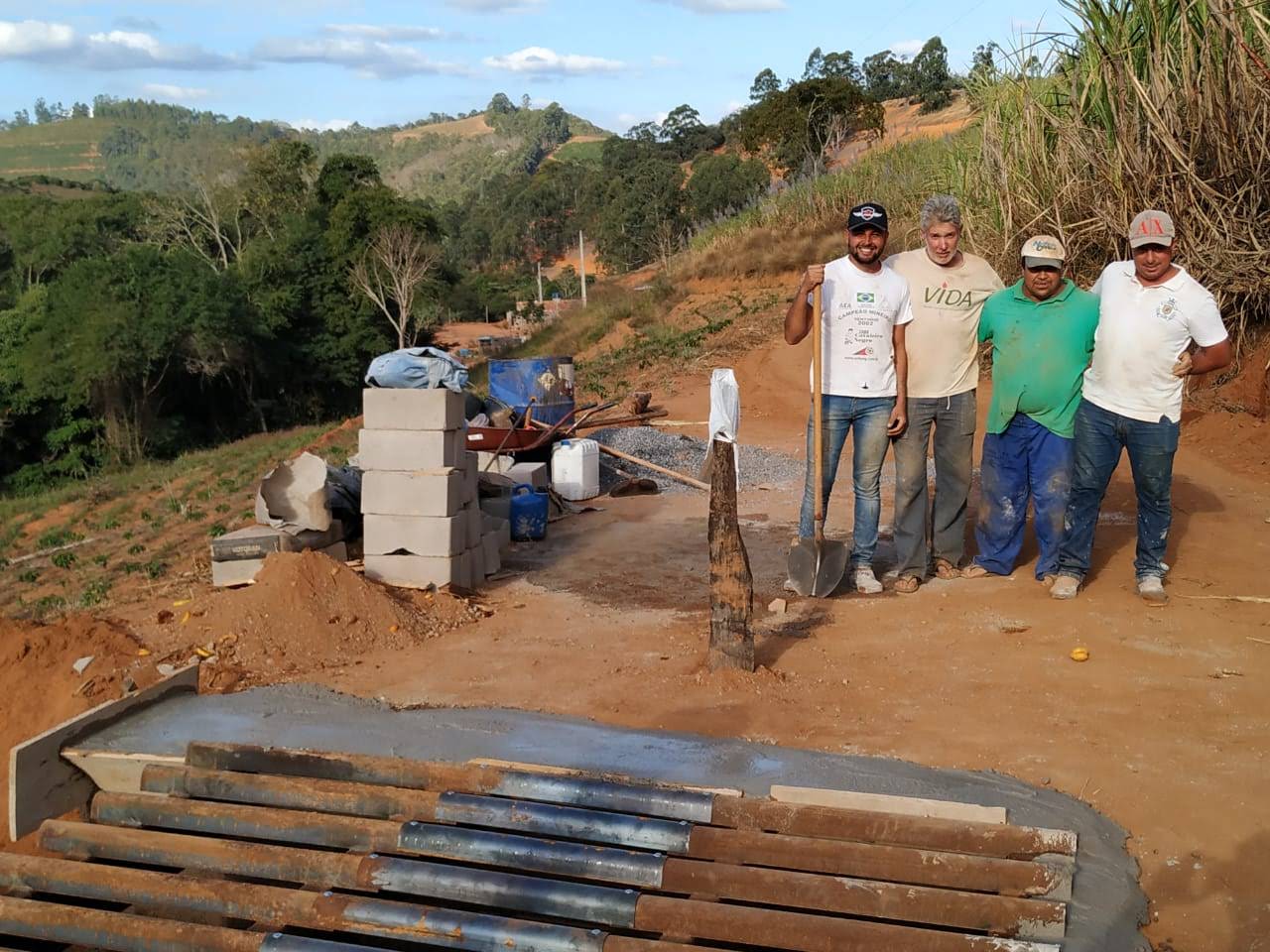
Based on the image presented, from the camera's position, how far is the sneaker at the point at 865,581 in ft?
19.8

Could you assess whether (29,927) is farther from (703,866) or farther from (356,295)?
(356,295)

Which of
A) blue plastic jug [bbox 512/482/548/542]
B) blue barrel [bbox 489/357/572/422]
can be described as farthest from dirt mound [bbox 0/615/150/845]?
blue barrel [bbox 489/357/572/422]

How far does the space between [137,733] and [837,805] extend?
290 cm

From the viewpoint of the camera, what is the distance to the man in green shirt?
5.57m

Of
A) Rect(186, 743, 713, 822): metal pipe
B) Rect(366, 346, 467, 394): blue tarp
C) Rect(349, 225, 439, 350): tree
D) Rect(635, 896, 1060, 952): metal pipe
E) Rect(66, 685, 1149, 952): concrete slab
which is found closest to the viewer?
Rect(635, 896, 1060, 952): metal pipe

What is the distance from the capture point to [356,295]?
127ft

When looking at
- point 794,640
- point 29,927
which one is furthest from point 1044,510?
point 29,927

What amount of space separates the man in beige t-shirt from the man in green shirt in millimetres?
124

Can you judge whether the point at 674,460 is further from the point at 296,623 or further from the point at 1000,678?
the point at 1000,678

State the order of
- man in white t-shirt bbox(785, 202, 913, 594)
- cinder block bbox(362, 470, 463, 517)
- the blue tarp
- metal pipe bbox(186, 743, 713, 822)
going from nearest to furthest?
metal pipe bbox(186, 743, 713, 822) → man in white t-shirt bbox(785, 202, 913, 594) → cinder block bbox(362, 470, 463, 517) → the blue tarp

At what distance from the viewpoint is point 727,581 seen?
482 cm

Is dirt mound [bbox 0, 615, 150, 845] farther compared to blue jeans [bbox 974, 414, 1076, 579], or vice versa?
blue jeans [bbox 974, 414, 1076, 579]

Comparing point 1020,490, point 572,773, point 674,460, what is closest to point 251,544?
point 572,773

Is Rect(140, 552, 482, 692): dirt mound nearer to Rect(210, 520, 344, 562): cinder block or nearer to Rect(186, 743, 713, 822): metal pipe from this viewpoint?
Rect(210, 520, 344, 562): cinder block
